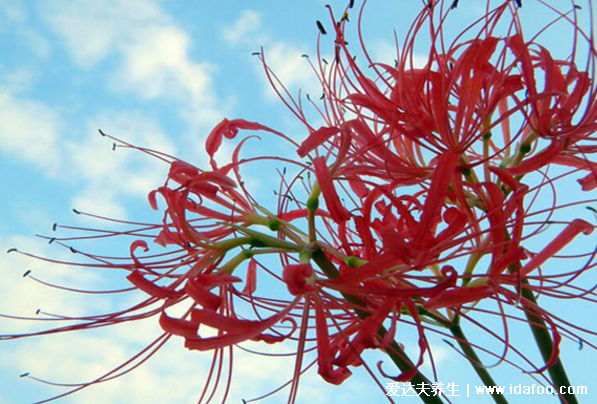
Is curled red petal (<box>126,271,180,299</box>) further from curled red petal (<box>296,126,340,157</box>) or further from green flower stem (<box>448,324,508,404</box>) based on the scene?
green flower stem (<box>448,324,508,404</box>)

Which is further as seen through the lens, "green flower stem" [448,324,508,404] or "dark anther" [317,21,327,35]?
"dark anther" [317,21,327,35]

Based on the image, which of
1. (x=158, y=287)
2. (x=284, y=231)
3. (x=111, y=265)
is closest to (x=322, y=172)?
(x=284, y=231)

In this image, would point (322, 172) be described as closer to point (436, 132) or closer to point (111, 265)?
point (436, 132)

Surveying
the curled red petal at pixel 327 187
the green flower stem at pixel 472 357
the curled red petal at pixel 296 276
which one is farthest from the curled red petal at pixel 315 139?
the green flower stem at pixel 472 357

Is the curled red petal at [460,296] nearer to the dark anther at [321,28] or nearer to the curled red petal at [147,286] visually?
the curled red petal at [147,286]

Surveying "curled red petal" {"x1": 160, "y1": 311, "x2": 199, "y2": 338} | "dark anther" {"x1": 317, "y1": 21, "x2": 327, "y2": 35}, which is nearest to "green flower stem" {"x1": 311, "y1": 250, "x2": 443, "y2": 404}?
"curled red petal" {"x1": 160, "y1": 311, "x2": 199, "y2": 338}
